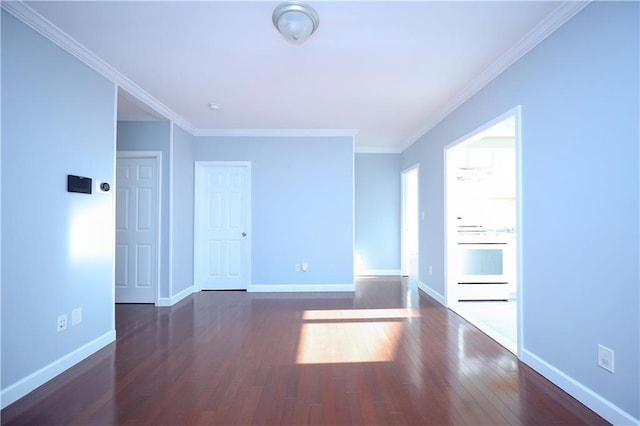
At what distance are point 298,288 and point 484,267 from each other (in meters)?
2.74

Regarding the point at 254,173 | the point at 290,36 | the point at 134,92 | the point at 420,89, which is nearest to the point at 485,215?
the point at 420,89

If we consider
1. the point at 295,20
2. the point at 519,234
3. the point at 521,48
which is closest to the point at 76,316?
the point at 295,20

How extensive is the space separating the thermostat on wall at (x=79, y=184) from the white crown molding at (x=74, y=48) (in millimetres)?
979

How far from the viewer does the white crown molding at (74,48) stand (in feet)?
6.56

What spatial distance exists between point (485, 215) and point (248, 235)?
162 inches

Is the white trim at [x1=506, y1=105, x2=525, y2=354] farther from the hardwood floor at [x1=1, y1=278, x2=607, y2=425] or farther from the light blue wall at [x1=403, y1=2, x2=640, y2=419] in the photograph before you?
the hardwood floor at [x1=1, y1=278, x2=607, y2=425]

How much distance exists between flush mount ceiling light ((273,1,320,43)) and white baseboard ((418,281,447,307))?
11.6 feet

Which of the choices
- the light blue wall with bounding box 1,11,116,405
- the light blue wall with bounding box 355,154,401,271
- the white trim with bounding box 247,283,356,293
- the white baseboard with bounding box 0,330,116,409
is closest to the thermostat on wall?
the light blue wall with bounding box 1,11,116,405

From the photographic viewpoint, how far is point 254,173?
492 cm

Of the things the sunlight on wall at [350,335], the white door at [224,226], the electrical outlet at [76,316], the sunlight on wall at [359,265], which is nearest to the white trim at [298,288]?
the white door at [224,226]

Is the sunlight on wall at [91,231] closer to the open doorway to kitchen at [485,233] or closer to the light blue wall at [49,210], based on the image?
the light blue wall at [49,210]

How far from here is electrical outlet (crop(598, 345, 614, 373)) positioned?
174 cm

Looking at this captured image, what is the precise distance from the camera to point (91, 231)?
104 inches

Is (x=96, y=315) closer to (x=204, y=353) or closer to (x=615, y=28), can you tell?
(x=204, y=353)
